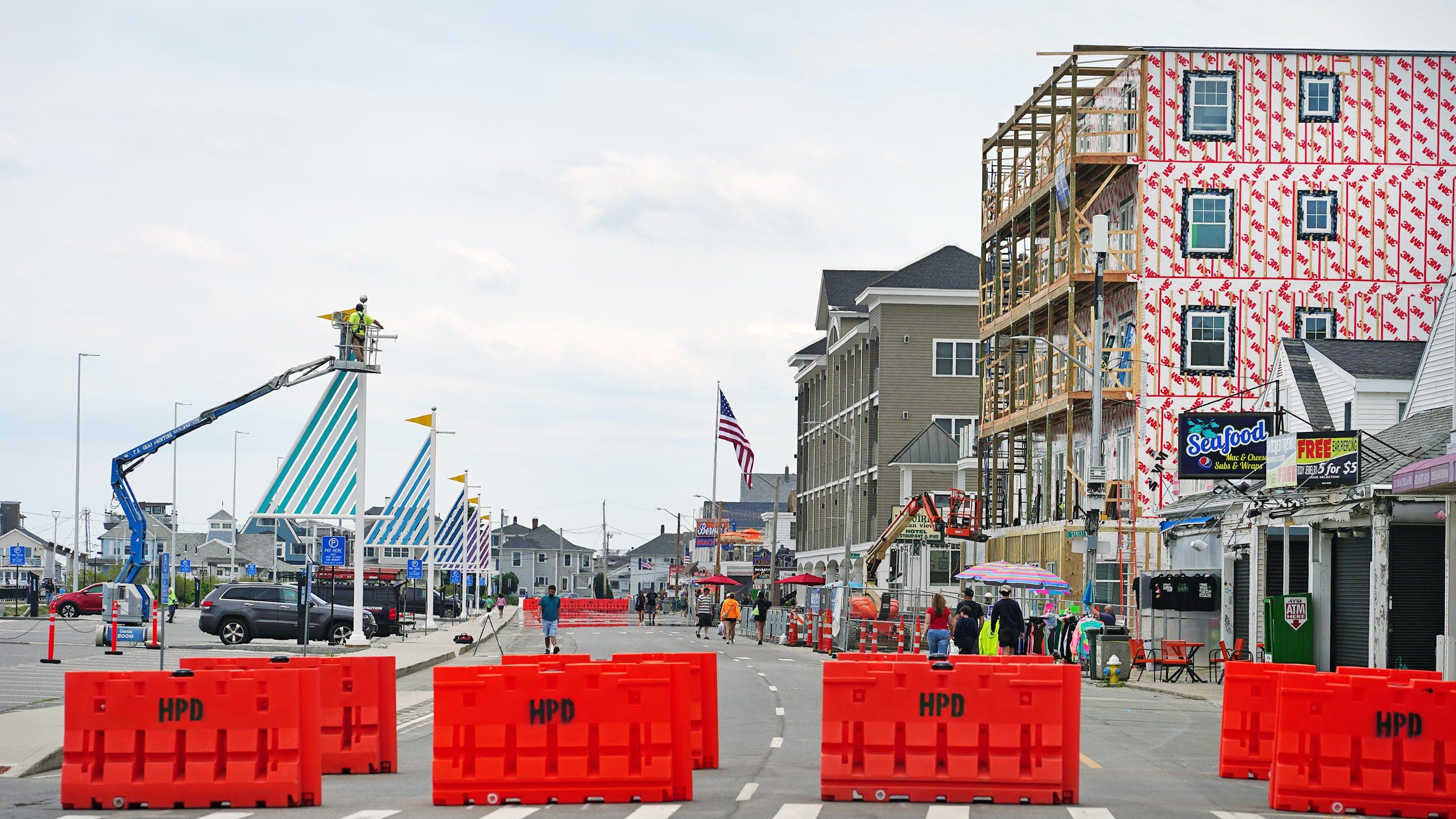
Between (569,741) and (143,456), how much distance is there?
77.4 ft

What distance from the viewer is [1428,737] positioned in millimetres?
12508

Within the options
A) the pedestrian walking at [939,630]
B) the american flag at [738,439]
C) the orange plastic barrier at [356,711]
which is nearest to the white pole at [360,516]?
the pedestrian walking at [939,630]

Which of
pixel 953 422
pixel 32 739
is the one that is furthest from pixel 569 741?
pixel 953 422

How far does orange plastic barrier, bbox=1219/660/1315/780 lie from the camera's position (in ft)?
49.1

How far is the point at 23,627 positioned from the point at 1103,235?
117ft

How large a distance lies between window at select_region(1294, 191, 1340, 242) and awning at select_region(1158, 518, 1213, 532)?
34.8 feet

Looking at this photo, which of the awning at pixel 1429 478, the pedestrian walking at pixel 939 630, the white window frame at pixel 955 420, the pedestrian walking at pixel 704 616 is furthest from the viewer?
the white window frame at pixel 955 420

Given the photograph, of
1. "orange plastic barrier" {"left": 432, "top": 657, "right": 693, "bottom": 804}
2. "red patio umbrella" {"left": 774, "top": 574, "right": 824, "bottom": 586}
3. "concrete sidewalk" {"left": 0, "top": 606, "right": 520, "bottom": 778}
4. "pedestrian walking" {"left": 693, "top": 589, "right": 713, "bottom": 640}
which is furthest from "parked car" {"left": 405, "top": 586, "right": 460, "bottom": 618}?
"orange plastic barrier" {"left": 432, "top": 657, "right": 693, "bottom": 804}

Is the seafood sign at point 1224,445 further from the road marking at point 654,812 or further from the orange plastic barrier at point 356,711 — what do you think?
the road marking at point 654,812

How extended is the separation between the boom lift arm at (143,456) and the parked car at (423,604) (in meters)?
34.0

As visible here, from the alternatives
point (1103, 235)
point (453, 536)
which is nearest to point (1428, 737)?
point (1103, 235)

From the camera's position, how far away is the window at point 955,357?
240ft

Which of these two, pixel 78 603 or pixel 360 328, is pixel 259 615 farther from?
pixel 78 603

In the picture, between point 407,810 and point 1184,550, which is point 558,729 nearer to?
point 407,810
